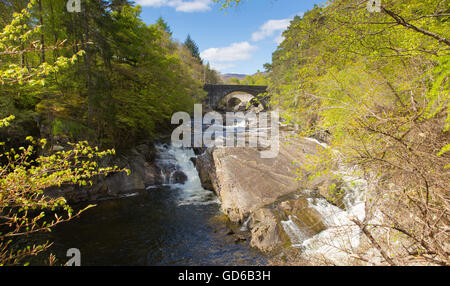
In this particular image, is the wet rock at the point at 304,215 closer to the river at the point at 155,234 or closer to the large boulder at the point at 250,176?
the large boulder at the point at 250,176

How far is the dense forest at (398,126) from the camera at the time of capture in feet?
7.75

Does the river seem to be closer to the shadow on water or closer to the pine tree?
the shadow on water

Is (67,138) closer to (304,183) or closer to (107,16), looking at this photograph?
(107,16)

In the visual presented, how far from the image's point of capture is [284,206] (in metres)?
7.76

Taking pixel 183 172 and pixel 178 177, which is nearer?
pixel 178 177

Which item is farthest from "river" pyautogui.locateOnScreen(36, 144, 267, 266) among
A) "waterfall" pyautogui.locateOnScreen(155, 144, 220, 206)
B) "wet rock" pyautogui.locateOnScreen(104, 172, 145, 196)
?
"wet rock" pyautogui.locateOnScreen(104, 172, 145, 196)

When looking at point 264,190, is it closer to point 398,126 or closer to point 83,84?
point 398,126

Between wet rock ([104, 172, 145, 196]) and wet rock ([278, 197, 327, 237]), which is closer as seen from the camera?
wet rock ([278, 197, 327, 237])

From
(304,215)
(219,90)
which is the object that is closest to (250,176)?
(304,215)

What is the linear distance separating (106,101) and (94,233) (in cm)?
657

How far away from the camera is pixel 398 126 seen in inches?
124

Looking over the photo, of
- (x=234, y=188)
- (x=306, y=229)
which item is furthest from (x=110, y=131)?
(x=306, y=229)

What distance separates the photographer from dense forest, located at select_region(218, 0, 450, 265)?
2.36 m

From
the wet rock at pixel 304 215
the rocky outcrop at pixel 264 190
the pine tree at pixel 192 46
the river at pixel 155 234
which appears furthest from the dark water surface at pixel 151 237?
the pine tree at pixel 192 46
